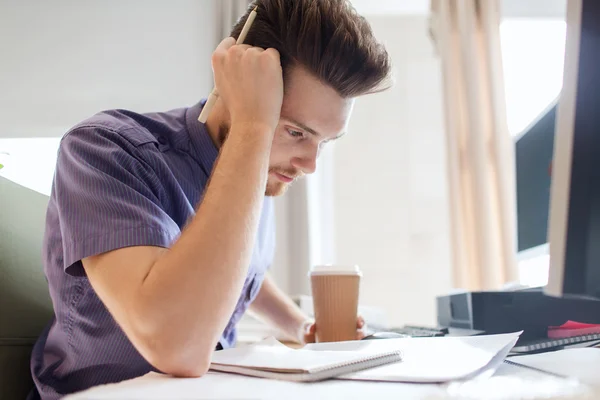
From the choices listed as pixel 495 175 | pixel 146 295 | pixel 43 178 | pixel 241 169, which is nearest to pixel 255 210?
pixel 241 169

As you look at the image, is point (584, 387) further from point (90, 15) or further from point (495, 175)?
point (90, 15)

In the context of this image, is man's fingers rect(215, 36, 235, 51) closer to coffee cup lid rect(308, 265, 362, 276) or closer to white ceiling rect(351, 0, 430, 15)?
coffee cup lid rect(308, 265, 362, 276)

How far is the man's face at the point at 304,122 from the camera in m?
1.02


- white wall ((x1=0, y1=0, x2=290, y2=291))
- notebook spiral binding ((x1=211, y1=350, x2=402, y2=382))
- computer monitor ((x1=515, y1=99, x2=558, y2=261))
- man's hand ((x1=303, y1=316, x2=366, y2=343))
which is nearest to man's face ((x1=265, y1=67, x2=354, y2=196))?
man's hand ((x1=303, y1=316, x2=366, y2=343))

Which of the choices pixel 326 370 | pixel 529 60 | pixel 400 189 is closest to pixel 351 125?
pixel 400 189

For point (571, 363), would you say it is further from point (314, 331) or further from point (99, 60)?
point (99, 60)

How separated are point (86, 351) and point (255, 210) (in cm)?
40

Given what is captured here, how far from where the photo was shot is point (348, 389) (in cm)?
49

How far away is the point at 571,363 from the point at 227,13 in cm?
212

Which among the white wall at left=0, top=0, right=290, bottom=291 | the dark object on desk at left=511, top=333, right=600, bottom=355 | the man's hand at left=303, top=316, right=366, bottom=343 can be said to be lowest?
the man's hand at left=303, top=316, right=366, bottom=343

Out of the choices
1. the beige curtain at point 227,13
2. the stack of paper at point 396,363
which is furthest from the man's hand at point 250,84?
the beige curtain at point 227,13

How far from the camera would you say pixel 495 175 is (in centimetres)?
242

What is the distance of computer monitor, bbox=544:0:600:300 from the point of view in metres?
0.49

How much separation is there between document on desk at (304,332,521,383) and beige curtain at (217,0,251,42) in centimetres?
187
